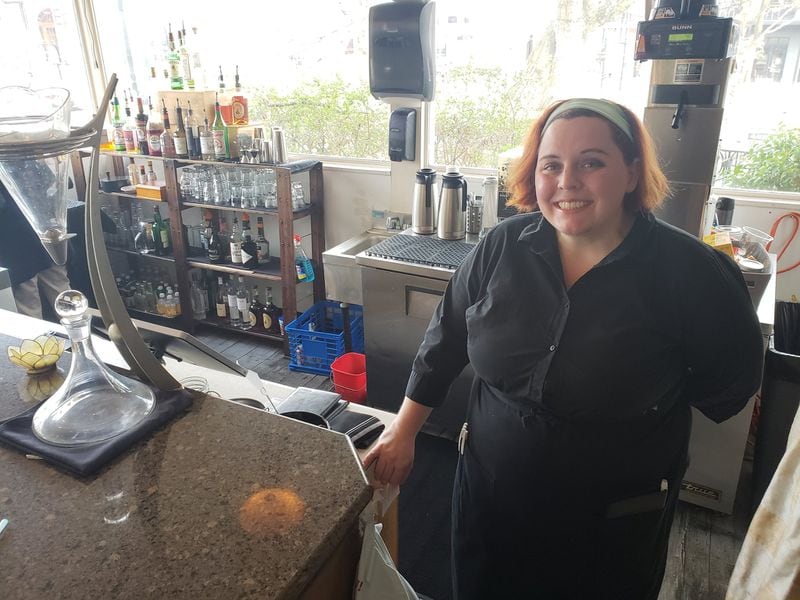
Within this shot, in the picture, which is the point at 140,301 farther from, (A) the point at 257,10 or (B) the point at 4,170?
(B) the point at 4,170

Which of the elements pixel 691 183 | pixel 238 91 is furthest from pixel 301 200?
pixel 691 183

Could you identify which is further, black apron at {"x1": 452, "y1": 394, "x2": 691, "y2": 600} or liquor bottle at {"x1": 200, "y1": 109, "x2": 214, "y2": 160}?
liquor bottle at {"x1": 200, "y1": 109, "x2": 214, "y2": 160}

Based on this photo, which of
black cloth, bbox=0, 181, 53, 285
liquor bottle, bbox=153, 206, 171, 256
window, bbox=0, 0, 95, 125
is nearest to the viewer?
black cloth, bbox=0, 181, 53, 285

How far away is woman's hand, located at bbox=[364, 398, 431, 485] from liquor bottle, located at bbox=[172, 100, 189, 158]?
2.64 m

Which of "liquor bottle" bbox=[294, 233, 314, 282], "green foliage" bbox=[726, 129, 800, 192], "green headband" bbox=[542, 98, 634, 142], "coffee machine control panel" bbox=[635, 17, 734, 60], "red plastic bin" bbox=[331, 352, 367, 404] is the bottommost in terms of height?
"red plastic bin" bbox=[331, 352, 367, 404]

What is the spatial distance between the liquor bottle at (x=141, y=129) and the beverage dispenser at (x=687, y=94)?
2.77m

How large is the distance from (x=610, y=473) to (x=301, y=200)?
8.42 feet

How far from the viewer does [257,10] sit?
3430 millimetres

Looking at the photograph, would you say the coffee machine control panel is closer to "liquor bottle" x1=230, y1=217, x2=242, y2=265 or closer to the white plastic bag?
the white plastic bag

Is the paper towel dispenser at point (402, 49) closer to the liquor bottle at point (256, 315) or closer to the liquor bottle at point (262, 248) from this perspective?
the liquor bottle at point (262, 248)

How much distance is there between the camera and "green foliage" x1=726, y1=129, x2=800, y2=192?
2475 mm

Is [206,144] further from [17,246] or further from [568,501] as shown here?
[568,501]

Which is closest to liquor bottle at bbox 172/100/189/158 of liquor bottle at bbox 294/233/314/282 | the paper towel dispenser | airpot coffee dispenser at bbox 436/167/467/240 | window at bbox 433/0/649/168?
liquor bottle at bbox 294/233/314/282

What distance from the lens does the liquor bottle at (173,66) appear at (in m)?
3.27
